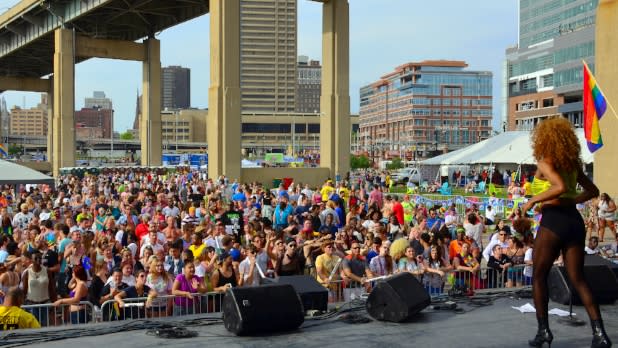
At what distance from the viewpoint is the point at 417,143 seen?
181125 millimetres

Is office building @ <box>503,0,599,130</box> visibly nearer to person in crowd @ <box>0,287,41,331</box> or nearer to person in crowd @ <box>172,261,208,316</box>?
person in crowd @ <box>172,261,208,316</box>

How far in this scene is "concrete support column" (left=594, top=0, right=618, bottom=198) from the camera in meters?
23.3

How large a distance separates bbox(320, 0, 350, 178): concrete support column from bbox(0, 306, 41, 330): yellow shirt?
35.9m

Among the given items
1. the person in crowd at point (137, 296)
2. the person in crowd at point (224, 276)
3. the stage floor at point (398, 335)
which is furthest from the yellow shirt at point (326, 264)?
the stage floor at point (398, 335)

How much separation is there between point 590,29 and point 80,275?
8458 centimetres

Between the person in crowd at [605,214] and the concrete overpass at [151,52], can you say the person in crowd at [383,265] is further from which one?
the concrete overpass at [151,52]

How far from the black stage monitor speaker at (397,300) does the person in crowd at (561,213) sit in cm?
160

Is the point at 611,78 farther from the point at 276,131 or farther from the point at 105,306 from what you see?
the point at 276,131

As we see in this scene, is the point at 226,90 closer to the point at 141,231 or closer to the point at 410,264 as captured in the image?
the point at 141,231

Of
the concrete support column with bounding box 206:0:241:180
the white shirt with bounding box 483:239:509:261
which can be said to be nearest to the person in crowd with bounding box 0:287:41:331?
the white shirt with bounding box 483:239:509:261

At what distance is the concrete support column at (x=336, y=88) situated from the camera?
140 feet

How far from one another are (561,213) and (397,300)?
6.65 feet

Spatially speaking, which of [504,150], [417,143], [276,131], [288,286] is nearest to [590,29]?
[504,150]

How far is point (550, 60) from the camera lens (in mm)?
101062
